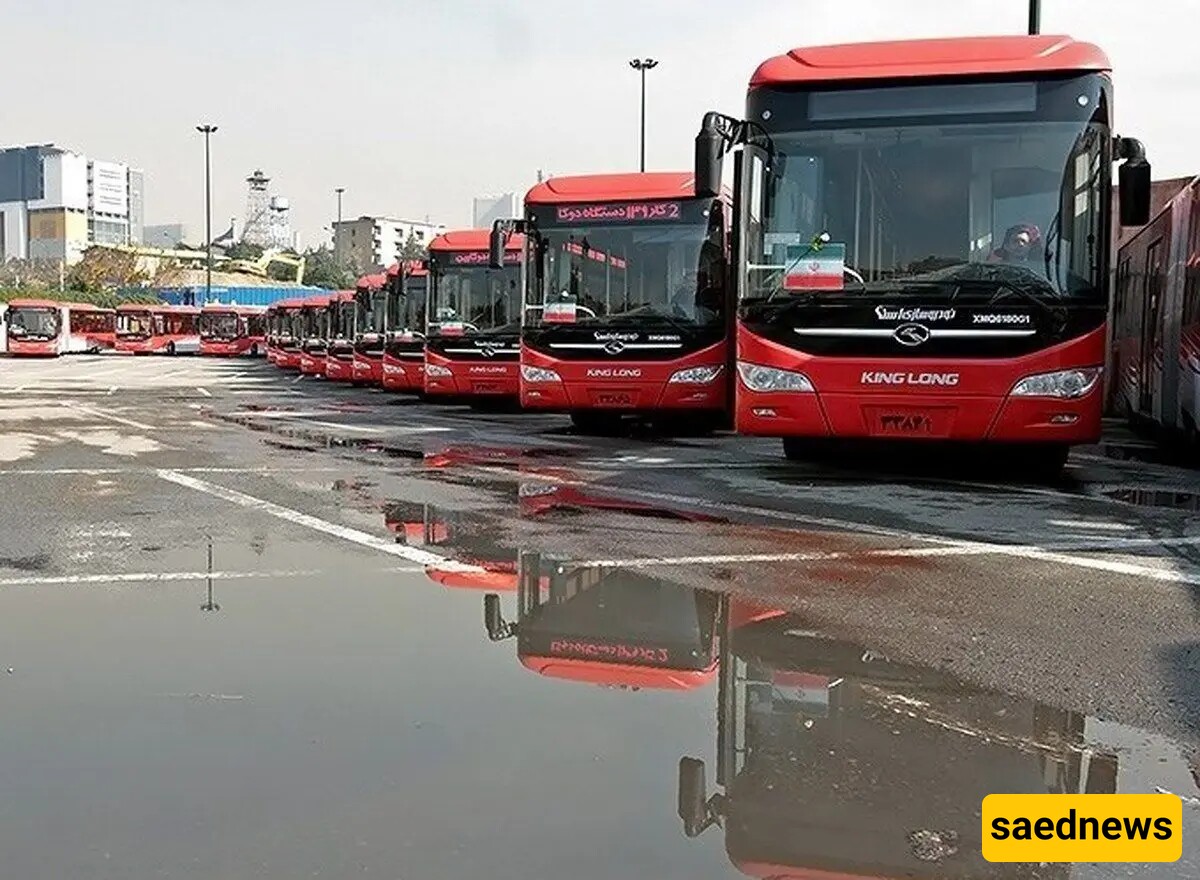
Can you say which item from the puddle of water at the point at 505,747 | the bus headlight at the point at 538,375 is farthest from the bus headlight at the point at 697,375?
the puddle of water at the point at 505,747

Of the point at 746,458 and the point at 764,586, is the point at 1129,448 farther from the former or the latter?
the point at 764,586

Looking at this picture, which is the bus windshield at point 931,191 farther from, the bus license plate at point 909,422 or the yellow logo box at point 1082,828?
the yellow logo box at point 1082,828

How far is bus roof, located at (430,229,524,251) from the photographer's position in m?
22.5

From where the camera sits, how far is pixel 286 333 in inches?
2089

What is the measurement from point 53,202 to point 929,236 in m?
156

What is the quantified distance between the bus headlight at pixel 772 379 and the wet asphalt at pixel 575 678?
117 cm

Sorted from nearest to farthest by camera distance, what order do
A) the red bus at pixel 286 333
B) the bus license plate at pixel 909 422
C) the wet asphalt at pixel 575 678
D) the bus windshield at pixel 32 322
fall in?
the wet asphalt at pixel 575 678 → the bus license plate at pixel 909 422 → the red bus at pixel 286 333 → the bus windshield at pixel 32 322

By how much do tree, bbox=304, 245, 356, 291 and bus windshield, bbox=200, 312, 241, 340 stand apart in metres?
47.8

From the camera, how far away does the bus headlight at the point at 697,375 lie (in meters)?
15.5

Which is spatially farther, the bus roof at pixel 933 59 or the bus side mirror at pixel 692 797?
the bus roof at pixel 933 59

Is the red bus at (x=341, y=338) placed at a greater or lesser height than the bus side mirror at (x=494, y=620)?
greater

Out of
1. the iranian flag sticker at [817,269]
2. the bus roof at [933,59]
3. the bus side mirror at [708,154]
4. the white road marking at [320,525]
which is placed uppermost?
the bus roof at [933,59]

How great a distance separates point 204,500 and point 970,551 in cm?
542

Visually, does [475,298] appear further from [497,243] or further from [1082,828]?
[1082,828]
